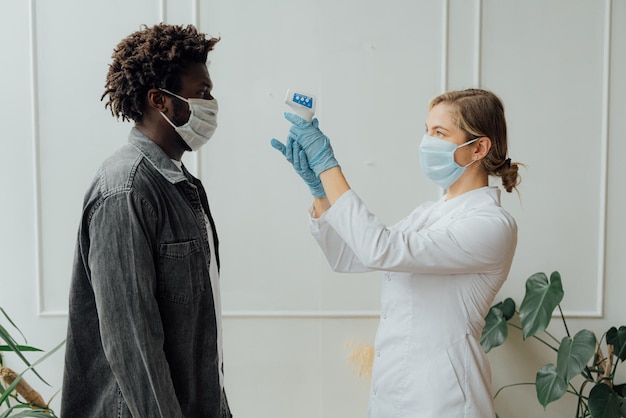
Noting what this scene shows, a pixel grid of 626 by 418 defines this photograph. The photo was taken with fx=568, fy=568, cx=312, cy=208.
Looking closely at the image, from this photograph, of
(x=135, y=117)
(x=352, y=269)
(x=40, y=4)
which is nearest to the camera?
(x=135, y=117)

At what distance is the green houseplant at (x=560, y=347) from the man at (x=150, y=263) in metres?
1.19

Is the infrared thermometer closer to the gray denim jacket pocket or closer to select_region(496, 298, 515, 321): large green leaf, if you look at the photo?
the gray denim jacket pocket

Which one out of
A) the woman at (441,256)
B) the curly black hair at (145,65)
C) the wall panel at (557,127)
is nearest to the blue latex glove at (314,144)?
the woman at (441,256)

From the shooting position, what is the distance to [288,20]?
2.22 meters

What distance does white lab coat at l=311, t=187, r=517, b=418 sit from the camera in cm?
132

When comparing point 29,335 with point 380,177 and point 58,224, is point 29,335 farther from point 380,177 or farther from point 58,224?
point 380,177

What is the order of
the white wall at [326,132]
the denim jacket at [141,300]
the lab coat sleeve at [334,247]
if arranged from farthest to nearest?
the white wall at [326,132]
the lab coat sleeve at [334,247]
the denim jacket at [141,300]

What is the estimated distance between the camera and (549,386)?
1.96m

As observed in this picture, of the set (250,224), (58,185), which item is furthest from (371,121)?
(58,185)

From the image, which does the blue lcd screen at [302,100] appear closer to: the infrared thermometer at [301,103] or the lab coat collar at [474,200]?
the infrared thermometer at [301,103]

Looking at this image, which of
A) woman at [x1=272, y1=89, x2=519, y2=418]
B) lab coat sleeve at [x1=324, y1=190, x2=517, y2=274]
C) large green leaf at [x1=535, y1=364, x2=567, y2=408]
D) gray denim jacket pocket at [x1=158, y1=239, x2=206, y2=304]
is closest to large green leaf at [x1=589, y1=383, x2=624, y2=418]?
large green leaf at [x1=535, y1=364, x2=567, y2=408]

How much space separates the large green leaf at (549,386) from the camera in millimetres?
1933

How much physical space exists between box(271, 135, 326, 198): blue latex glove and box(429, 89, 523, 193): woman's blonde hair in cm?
40

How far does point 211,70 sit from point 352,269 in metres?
1.04
